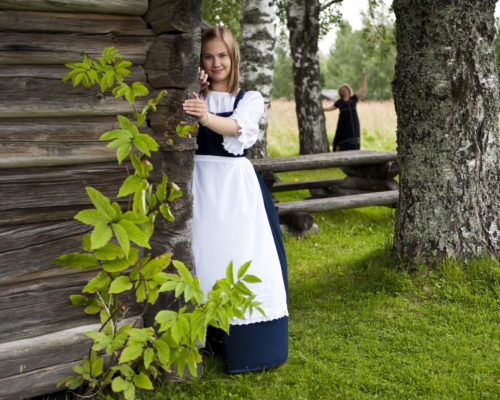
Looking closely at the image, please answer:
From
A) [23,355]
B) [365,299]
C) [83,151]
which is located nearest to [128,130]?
[83,151]

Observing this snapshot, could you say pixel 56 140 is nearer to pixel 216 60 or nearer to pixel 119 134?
pixel 119 134

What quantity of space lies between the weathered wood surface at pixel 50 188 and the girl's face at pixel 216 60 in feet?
2.87

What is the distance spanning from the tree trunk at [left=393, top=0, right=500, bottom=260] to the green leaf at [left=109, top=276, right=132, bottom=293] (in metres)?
2.60

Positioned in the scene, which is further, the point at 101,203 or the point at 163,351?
the point at 163,351

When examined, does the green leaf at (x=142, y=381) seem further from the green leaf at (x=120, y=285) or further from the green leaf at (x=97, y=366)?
the green leaf at (x=120, y=285)

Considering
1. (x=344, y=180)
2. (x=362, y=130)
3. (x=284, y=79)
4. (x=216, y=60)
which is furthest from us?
(x=284, y=79)

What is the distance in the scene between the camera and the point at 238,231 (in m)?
3.12

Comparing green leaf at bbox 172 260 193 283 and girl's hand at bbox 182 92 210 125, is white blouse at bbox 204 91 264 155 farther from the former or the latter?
green leaf at bbox 172 260 193 283

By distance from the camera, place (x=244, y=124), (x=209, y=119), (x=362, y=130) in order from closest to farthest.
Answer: (x=209, y=119)
(x=244, y=124)
(x=362, y=130)

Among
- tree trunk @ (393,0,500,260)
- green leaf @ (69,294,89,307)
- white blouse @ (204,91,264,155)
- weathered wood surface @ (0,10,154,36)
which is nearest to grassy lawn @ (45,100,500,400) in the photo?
tree trunk @ (393,0,500,260)

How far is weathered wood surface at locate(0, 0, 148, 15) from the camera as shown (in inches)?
92.9

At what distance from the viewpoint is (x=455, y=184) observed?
4.05m

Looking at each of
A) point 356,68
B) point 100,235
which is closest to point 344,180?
point 100,235

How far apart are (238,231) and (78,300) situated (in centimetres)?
97
